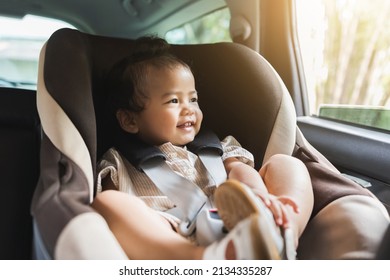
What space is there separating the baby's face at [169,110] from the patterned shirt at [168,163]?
0.04m

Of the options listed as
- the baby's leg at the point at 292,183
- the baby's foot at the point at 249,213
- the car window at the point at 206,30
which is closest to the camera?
the baby's foot at the point at 249,213

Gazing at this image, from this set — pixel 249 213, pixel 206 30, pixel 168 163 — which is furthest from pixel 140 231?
pixel 206 30

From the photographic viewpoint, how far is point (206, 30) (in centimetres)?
214

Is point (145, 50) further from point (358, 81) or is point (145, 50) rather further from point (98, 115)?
point (358, 81)

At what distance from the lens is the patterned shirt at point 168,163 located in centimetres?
124

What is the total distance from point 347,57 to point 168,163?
1.08 m

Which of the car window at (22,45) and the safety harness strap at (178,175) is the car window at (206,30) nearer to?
the car window at (22,45)

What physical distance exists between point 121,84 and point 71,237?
0.62 m

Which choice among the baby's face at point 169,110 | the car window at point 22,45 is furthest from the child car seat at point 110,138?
the car window at point 22,45

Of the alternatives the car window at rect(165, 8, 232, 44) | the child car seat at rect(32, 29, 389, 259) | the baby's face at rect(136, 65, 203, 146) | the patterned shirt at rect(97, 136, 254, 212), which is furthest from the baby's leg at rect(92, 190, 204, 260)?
the car window at rect(165, 8, 232, 44)

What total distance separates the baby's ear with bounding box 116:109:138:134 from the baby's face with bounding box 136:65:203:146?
0.07 ft

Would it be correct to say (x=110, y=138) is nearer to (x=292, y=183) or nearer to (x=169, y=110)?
(x=169, y=110)

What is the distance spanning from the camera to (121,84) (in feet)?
4.53

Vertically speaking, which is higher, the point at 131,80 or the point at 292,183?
the point at 131,80
